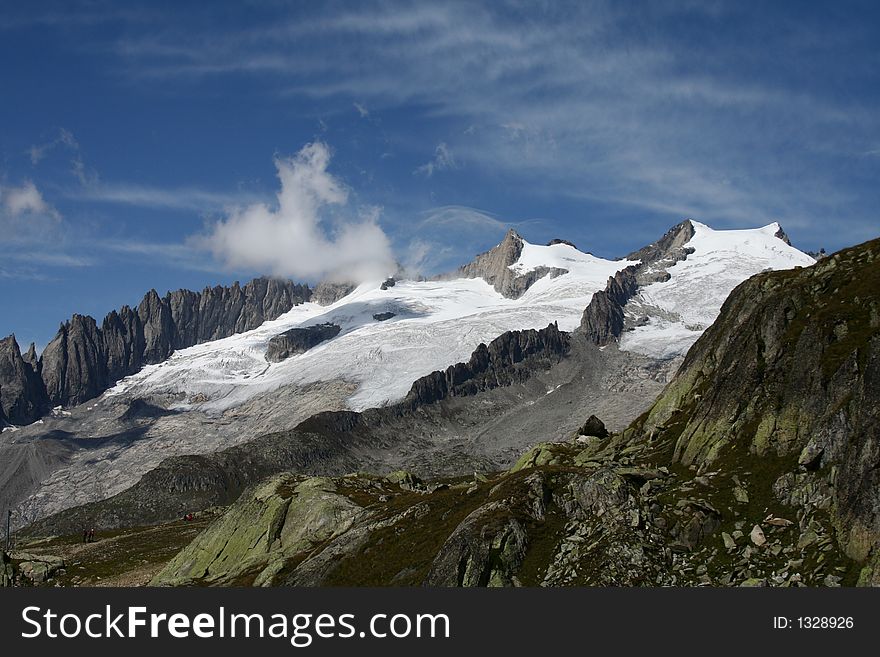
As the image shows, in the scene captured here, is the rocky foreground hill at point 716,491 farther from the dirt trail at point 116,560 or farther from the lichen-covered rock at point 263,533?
the dirt trail at point 116,560

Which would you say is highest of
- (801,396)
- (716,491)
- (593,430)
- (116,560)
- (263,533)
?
(593,430)

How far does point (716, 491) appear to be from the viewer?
6494 centimetres

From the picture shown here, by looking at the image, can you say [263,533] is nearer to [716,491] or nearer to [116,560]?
[716,491]

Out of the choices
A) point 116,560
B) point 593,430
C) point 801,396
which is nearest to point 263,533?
point 593,430

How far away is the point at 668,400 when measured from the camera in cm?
9012

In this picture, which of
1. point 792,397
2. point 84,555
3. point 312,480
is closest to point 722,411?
point 792,397

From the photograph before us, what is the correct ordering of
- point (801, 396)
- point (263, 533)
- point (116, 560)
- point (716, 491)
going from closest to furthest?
point (716, 491), point (801, 396), point (263, 533), point (116, 560)

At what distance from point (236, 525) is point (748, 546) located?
251 ft

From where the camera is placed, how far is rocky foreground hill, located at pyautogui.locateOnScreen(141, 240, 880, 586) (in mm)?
56250

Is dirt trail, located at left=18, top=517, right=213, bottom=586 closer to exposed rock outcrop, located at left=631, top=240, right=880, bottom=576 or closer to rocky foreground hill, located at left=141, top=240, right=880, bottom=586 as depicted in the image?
rocky foreground hill, located at left=141, top=240, right=880, bottom=586

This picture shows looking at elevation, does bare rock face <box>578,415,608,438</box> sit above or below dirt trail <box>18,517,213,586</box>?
above

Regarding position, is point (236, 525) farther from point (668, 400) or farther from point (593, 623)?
point (593, 623)

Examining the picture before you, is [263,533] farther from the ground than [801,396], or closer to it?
closer to it

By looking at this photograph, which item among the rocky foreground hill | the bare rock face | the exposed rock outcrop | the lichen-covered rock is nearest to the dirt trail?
the lichen-covered rock
